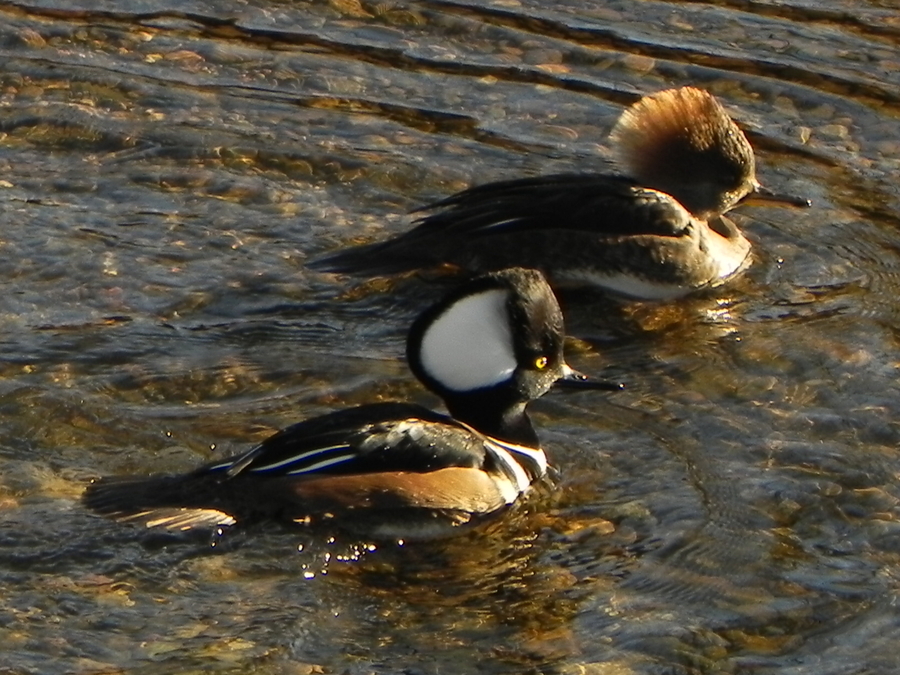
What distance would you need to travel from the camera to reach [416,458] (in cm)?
694

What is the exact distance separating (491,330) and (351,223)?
2.53 meters

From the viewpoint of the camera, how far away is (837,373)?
820cm

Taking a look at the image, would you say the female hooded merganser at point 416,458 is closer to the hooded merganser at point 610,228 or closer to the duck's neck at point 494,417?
the duck's neck at point 494,417

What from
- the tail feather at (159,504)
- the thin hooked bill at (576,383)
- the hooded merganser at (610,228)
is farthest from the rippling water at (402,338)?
the thin hooked bill at (576,383)

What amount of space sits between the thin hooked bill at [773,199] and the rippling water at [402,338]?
17cm

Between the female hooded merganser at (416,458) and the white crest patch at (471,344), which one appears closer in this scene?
Result: the female hooded merganser at (416,458)

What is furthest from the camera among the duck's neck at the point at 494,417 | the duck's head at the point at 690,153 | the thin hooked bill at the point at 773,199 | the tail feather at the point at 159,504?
the thin hooked bill at the point at 773,199

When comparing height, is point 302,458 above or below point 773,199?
below

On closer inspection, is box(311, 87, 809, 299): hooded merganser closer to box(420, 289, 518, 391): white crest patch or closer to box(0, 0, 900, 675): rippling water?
box(0, 0, 900, 675): rippling water

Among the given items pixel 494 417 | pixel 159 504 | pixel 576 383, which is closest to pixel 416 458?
pixel 494 417

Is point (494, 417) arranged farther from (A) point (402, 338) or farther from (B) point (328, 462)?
(A) point (402, 338)

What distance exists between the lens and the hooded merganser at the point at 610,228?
9133mm

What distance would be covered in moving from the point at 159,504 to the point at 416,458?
1.00 metres

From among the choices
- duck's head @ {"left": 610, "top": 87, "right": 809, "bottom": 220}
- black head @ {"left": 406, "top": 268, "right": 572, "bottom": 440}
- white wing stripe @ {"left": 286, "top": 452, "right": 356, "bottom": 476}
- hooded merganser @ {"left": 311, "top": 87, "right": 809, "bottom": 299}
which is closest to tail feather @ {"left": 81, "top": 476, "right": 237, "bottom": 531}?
white wing stripe @ {"left": 286, "top": 452, "right": 356, "bottom": 476}
